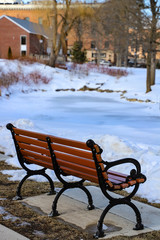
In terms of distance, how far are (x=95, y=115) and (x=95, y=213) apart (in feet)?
46.3

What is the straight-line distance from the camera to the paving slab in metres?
4.58

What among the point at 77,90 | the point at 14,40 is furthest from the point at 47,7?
the point at 14,40

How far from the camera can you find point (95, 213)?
5102mm

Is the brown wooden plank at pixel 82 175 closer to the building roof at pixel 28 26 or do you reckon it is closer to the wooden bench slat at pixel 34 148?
the wooden bench slat at pixel 34 148

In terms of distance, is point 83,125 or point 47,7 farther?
point 47,7

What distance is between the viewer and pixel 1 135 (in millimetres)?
10273

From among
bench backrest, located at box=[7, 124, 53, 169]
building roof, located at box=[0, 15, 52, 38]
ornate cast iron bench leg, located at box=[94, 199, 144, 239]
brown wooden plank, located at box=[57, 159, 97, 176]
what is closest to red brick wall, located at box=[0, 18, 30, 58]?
building roof, located at box=[0, 15, 52, 38]

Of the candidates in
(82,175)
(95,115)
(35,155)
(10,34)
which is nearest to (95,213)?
(82,175)

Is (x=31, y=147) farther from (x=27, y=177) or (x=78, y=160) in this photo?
(x=78, y=160)

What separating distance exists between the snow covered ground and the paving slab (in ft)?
2.44

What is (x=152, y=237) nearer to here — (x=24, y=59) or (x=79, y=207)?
(x=79, y=207)

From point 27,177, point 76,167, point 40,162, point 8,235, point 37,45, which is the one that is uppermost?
point 37,45

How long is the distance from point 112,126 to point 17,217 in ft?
35.2

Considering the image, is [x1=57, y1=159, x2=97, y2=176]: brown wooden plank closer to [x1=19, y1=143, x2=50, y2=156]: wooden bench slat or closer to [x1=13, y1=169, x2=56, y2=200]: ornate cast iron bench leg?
[x1=19, y1=143, x2=50, y2=156]: wooden bench slat
